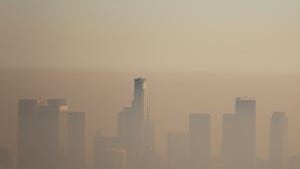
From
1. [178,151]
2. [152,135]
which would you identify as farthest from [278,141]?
[152,135]

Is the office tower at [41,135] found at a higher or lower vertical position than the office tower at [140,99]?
lower

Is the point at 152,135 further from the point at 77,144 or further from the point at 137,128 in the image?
the point at 77,144

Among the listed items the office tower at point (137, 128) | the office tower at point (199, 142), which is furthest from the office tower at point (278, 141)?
the office tower at point (137, 128)

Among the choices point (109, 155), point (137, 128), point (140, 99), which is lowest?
point (109, 155)

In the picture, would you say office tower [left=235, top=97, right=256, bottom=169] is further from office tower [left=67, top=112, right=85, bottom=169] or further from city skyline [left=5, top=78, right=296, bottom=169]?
office tower [left=67, top=112, right=85, bottom=169]

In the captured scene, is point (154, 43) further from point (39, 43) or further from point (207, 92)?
point (39, 43)

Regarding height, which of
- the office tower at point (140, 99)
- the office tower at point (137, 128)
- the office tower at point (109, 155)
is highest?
the office tower at point (140, 99)

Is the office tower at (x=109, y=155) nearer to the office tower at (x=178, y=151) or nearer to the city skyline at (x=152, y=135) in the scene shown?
the city skyline at (x=152, y=135)

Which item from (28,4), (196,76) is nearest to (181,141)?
(196,76)
